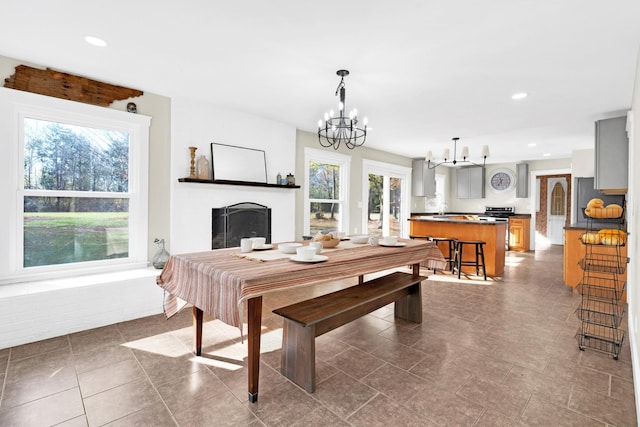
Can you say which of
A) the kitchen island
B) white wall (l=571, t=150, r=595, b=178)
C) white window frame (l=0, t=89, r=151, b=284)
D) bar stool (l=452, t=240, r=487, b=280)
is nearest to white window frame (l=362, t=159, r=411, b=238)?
the kitchen island

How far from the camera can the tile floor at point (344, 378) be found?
5.82ft

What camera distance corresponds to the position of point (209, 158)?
407 cm

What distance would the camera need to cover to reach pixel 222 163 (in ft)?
13.5

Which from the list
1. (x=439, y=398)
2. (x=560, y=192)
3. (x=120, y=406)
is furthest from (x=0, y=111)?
(x=560, y=192)

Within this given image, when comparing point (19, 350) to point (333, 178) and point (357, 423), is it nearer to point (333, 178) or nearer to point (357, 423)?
point (357, 423)

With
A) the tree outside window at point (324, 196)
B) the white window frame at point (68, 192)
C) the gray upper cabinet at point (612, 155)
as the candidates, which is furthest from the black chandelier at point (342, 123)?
the gray upper cabinet at point (612, 155)

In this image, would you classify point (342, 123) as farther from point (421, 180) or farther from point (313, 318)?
point (421, 180)

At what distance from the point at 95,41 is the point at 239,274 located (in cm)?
223

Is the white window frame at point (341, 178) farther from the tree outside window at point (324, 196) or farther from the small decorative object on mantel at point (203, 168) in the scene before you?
the small decorative object on mantel at point (203, 168)

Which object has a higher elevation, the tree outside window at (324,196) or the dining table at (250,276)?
the tree outside window at (324,196)

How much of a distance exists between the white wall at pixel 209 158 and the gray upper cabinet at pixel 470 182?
6.32m

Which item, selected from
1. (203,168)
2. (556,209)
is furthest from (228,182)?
(556,209)

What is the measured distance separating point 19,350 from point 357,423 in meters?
2.71

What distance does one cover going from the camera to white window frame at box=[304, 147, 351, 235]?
5391mm
